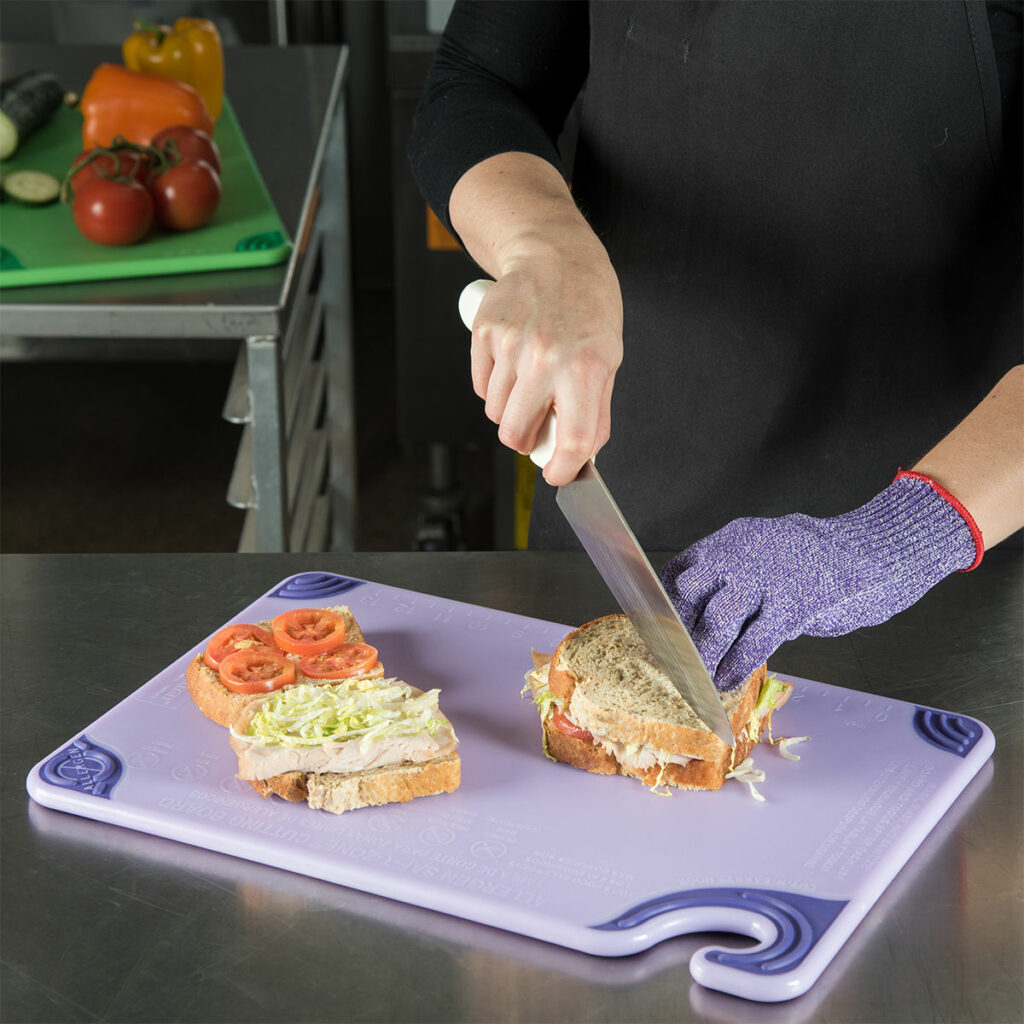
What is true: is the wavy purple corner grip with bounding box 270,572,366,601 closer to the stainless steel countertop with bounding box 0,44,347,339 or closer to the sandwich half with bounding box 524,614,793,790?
the sandwich half with bounding box 524,614,793,790

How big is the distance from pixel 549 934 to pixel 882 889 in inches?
9.2

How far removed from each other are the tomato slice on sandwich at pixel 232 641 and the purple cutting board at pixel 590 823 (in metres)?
0.04

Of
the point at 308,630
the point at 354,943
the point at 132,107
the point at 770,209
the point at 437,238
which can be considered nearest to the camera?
the point at 354,943

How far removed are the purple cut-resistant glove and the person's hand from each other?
15cm

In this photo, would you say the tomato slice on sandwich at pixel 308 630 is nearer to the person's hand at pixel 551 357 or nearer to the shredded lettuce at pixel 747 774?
the person's hand at pixel 551 357

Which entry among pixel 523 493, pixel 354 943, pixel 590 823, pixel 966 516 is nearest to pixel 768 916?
pixel 590 823

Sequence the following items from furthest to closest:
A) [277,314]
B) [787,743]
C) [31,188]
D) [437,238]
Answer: [437,238] < [31,188] < [277,314] < [787,743]

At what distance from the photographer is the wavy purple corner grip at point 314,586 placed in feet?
4.39

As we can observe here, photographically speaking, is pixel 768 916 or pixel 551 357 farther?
pixel 551 357

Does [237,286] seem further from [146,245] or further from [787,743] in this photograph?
[787,743]

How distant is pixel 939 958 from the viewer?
897mm

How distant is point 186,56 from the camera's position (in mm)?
2631

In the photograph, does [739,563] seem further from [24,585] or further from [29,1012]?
[24,585]

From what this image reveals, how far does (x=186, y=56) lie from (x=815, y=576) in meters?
1.98
